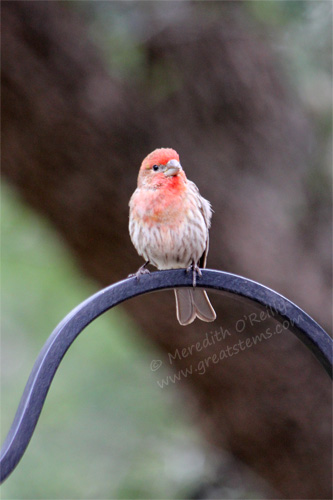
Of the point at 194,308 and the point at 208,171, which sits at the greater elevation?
the point at 208,171

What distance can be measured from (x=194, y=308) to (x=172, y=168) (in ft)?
1.94

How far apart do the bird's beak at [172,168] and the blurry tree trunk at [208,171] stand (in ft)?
2.68

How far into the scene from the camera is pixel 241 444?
3.88m

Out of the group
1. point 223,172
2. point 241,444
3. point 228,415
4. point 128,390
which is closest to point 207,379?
point 228,415

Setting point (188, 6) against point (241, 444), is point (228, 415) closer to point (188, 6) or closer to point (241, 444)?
point (241, 444)

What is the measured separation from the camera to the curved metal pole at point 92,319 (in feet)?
5.14

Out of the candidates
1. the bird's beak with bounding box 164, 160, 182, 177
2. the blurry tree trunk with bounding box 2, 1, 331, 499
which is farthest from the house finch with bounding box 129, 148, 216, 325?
the blurry tree trunk with bounding box 2, 1, 331, 499

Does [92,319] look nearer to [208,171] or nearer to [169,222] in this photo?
[169,222]

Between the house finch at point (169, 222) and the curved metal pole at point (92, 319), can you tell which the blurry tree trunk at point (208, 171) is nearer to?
the house finch at point (169, 222)

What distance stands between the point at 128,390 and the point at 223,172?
5.50ft

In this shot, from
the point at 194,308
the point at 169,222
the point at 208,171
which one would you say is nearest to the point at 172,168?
the point at 169,222

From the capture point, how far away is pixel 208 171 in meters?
3.62

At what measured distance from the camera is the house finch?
269cm

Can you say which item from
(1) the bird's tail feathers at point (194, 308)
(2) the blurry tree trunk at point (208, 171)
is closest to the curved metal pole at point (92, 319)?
(1) the bird's tail feathers at point (194, 308)
